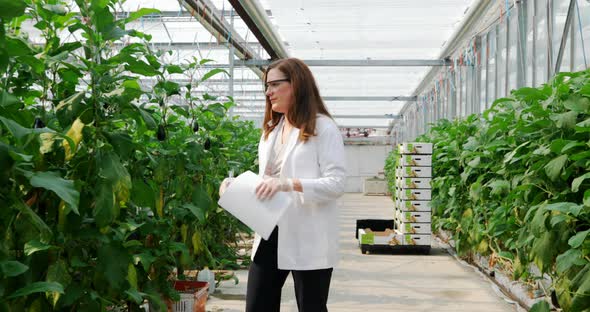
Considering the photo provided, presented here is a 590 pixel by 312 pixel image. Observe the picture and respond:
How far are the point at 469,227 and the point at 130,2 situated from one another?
4708mm

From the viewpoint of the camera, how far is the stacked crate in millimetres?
7574

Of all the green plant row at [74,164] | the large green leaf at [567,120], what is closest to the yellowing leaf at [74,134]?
the green plant row at [74,164]

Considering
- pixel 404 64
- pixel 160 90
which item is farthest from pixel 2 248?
pixel 404 64

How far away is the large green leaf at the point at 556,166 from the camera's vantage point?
310 centimetres

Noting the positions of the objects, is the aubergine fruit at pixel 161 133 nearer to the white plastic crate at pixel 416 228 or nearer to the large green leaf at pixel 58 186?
the large green leaf at pixel 58 186

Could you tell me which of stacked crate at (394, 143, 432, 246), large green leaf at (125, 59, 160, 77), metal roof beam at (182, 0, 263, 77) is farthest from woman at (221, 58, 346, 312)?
stacked crate at (394, 143, 432, 246)

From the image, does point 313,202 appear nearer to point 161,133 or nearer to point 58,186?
point 58,186

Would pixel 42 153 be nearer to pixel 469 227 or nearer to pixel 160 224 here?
pixel 160 224

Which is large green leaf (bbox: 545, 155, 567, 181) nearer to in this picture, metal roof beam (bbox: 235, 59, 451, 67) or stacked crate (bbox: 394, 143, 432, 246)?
stacked crate (bbox: 394, 143, 432, 246)

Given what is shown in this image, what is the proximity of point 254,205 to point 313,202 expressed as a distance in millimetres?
217

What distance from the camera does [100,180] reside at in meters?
2.25

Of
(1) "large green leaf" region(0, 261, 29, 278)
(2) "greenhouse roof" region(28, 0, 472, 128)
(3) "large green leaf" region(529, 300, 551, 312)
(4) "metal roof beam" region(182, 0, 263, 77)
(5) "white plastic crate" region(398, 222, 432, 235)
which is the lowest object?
(5) "white plastic crate" region(398, 222, 432, 235)

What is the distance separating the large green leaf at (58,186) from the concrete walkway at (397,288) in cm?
294

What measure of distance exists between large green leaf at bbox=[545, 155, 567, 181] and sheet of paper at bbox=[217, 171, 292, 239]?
1.56 meters
